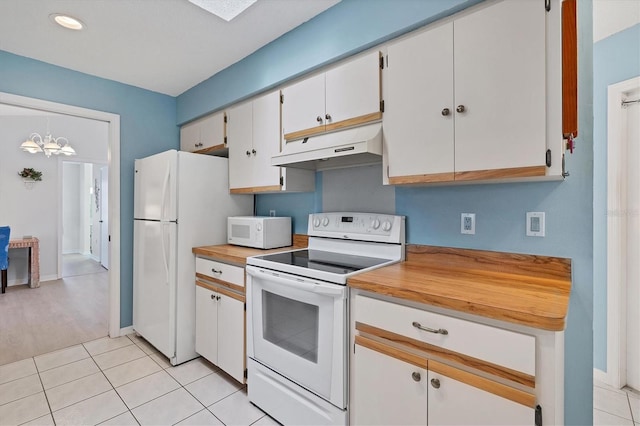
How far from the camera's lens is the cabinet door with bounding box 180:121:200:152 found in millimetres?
3141

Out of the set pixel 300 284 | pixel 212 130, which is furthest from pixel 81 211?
pixel 300 284

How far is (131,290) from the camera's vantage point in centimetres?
310

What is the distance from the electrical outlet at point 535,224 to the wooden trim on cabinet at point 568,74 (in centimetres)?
41

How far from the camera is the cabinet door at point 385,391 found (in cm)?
120

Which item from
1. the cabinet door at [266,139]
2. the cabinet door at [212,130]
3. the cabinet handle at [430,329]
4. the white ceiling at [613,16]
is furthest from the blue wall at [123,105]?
the white ceiling at [613,16]

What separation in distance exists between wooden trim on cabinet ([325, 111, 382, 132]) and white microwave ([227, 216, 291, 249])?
34.3 inches

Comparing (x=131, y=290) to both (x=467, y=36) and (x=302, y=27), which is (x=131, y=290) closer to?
(x=302, y=27)

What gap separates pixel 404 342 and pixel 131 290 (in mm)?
2883

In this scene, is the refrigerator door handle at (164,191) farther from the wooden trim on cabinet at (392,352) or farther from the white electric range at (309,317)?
the wooden trim on cabinet at (392,352)

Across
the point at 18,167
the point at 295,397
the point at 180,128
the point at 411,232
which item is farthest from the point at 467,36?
the point at 18,167

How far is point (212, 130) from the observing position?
2934 mm

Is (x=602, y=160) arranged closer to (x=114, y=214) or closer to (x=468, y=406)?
(x=468, y=406)

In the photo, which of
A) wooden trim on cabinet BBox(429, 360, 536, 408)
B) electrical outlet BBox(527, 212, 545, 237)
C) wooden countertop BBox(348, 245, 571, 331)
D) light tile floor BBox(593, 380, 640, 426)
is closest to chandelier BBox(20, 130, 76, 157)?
wooden countertop BBox(348, 245, 571, 331)

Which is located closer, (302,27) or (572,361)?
(572,361)
